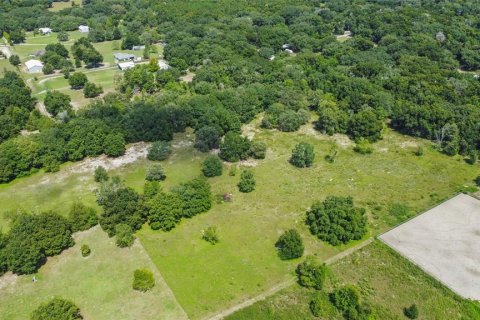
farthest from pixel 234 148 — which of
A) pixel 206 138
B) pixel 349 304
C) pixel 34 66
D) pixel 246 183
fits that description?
pixel 34 66

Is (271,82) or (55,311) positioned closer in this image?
(55,311)

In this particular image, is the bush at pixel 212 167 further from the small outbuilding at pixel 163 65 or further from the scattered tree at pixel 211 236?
the small outbuilding at pixel 163 65

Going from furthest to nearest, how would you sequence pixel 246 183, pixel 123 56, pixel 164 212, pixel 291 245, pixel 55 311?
pixel 123 56 < pixel 246 183 < pixel 164 212 < pixel 291 245 < pixel 55 311

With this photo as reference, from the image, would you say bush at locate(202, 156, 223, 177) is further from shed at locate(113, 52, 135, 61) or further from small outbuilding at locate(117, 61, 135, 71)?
shed at locate(113, 52, 135, 61)

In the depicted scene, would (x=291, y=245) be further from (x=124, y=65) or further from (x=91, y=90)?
(x=124, y=65)

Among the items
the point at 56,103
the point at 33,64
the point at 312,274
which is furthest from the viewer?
the point at 33,64

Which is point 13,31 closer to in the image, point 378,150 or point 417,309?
point 378,150

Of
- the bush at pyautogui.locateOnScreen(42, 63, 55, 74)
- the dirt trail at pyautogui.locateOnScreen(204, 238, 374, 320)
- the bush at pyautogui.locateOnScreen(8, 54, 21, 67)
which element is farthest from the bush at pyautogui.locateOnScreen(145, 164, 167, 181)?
the bush at pyautogui.locateOnScreen(8, 54, 21, 67)
